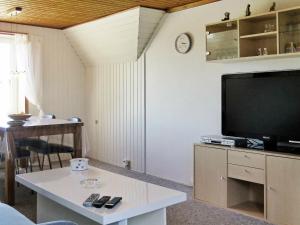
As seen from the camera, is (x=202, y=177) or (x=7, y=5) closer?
(x=202, y=177)

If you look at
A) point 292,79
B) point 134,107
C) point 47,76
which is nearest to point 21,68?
point 47,76

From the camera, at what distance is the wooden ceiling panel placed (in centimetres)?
445

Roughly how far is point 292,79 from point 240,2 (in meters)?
1.13

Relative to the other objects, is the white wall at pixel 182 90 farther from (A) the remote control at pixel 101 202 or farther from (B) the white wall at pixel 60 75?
(A) the remote control at pixel 101 202

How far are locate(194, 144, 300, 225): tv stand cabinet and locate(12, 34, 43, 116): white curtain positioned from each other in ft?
10.3

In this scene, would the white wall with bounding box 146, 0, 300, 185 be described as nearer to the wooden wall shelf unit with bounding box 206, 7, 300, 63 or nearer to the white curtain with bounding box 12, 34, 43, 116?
the wooden wall shelf unit with bounding box 206, 7, 300, 63

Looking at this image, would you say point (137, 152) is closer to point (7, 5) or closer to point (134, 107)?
point (134, 107)

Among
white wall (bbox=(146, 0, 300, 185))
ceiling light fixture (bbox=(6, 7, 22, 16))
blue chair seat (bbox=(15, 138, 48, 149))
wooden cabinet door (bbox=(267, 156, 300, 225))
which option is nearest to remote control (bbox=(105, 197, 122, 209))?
wooden cabinet door (bbox=(267, 156, 300, 225))

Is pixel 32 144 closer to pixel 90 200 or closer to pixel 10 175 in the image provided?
pixel 10 175

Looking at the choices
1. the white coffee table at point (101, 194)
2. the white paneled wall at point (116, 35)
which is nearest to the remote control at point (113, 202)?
the white coffee table at point (101, 194)

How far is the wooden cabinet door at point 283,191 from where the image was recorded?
10.3ft

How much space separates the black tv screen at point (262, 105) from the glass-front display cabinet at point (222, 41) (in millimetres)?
250

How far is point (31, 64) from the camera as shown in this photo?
589 centimetres

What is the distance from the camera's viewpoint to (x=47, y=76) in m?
6.14
